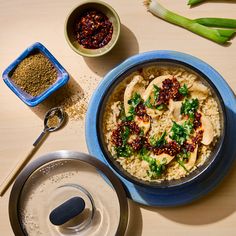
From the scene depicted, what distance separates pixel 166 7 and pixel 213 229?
2.74 feet

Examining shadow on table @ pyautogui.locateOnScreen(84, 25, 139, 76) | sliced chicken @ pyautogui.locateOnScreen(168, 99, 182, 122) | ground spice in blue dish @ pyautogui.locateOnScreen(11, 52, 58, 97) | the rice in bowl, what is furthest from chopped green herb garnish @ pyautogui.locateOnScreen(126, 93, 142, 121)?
ground spice in blue dish @ pyautogui.locateOnScreen(11, 52, 58, 97)

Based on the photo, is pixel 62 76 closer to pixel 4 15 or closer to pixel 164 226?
pixel 4 15

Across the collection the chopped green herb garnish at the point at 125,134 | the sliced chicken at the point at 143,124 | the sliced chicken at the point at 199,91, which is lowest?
the chopped green herb garnish at the point at 125,134

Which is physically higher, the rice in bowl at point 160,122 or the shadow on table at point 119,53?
the shadow on table at point 119,53

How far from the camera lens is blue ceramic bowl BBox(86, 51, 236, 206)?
169 centimetres

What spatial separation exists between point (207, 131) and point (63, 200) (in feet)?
1.97

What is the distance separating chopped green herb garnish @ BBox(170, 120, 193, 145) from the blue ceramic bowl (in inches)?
4.1

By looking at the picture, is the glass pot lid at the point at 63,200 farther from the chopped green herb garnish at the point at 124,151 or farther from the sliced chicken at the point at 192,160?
the sliced chicken at the point at 192,160

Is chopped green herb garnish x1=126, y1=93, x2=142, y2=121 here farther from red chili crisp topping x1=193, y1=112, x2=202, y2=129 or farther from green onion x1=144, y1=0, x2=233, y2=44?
green onion x1=144, y1=0, x2=233, y2=44

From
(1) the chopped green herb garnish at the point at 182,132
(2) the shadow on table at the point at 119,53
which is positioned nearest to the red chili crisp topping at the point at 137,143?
(1) the chopped green herb garnish at the point at 182,132

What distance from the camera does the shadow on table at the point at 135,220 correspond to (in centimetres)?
184

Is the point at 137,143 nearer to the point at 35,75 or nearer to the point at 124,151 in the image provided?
the point at 124,151

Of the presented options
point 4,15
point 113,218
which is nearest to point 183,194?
point 113,218

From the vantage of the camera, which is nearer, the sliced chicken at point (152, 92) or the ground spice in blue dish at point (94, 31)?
the sliced chicken at point (152, 92)
